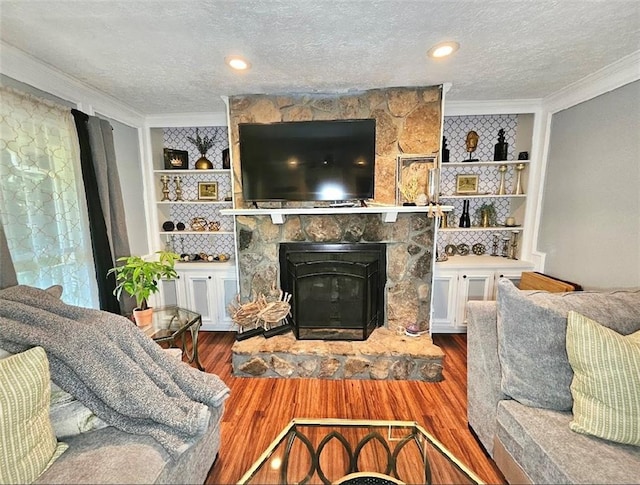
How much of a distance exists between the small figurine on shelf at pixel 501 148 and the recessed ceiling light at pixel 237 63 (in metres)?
2.55

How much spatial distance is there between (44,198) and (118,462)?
1814 mm

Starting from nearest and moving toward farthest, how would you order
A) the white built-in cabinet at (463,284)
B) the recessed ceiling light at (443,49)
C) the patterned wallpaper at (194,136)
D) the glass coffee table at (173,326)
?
the recessed ceiling light at (443,49), the glass coffee table at (173,326), the white built-in cabinet at (463,284), the patterned wallpaper at (194,136)

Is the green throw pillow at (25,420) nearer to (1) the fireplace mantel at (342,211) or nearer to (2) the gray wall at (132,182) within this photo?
(1) the fireplace mantel at (342,211)

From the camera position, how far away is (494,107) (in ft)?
8.66

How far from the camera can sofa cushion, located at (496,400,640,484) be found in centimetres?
98

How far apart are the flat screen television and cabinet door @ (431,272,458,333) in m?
1.24

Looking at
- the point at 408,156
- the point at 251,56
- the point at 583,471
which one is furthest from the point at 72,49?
the point at 583,471

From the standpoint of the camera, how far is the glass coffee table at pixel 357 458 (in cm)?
110

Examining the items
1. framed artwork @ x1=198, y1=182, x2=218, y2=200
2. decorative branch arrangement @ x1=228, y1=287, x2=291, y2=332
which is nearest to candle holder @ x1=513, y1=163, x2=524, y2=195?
decorative branch arrangement @ x1=228, y1=287, x2=291, y2=332

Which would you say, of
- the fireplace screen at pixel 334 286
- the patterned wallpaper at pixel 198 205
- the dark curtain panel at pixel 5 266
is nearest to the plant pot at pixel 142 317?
the dark curtain panel at pixel 5 266

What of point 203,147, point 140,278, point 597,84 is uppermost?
point 597,84

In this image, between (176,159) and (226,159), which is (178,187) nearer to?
(176,159)

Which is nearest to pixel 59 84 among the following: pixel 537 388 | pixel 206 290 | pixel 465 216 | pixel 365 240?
pixel 206 290

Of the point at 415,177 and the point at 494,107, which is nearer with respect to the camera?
the point at 415,177
